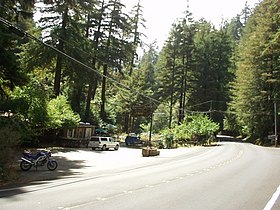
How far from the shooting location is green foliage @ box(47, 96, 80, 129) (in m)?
28.7

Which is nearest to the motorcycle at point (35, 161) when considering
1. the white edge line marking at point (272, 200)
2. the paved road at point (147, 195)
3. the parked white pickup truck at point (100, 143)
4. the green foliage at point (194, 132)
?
the paved road at point (147, 195)

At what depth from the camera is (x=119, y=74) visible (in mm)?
63844

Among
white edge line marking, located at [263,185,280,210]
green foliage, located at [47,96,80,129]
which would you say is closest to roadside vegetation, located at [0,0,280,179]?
green foliage, located at [47,96,80,129]

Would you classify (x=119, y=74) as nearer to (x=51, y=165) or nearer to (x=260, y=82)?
(x=260, y=82)

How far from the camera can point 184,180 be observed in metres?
15.0

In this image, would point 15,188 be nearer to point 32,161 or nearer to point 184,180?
point 32,161

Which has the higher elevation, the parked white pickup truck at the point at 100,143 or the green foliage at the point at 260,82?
the green foliage at the point at 260,82

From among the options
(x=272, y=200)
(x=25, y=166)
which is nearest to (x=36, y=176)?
(x=25, y=166)

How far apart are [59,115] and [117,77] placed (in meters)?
43.9

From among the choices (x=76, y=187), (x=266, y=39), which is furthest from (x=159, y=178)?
(x=266, y=39)

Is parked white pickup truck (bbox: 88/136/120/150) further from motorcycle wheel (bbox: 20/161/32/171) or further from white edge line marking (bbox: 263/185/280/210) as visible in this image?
white edge line marking (bbox: 263/185/280/210)

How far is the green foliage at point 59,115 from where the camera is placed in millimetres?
28734

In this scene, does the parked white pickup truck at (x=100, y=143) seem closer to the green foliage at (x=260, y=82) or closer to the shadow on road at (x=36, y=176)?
the shadow on road at (x=36, y=176)

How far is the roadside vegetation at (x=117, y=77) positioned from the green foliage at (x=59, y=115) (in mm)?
95
